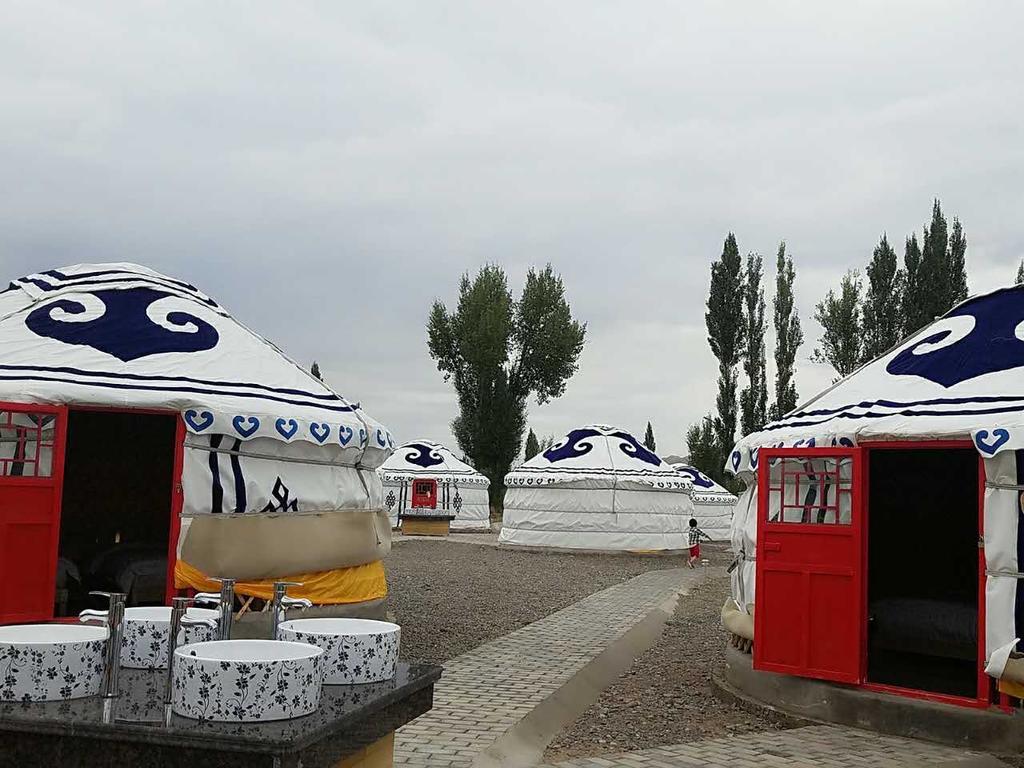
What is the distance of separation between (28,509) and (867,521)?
395 cm

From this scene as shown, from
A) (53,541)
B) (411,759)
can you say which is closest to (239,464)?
(53,541)

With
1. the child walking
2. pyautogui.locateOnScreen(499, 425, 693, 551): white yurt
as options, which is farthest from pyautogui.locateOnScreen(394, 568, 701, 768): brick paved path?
pyautogui.locateOnScreen(499, 425, 693, 551): white yurt

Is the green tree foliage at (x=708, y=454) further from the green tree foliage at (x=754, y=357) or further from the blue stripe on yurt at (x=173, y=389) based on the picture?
the blue stripe on yurt at (x=173, y=389)

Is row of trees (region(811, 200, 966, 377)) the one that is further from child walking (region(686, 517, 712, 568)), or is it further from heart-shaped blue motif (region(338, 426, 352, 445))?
heart-shaped blue motif (region(338, 426, 352, 445))

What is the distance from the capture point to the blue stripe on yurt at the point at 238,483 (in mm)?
5371

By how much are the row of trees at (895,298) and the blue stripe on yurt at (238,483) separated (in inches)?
588

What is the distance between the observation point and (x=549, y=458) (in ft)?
48.7

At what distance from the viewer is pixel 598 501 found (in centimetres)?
1430

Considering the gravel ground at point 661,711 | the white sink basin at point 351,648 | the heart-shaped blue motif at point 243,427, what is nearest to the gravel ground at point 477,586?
the gravel ground at point 661,711

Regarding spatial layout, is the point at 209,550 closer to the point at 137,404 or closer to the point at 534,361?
the point at 137,404

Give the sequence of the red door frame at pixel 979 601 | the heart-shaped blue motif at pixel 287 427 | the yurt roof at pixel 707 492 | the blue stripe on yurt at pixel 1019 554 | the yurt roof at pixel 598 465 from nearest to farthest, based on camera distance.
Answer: the blue stripe on yurt at pixel 1019 554 → the red door frame at pixel 979 601 → the heart-shaped blue motif at pixel 287 427 → the yurt roof at pixel 598 465 → the yurt roof at pixel 707 492

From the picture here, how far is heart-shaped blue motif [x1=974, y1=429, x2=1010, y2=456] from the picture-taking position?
4125 mm

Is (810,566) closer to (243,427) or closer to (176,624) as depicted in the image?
(243,427)

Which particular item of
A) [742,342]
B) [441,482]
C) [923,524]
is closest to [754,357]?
[742,342]
